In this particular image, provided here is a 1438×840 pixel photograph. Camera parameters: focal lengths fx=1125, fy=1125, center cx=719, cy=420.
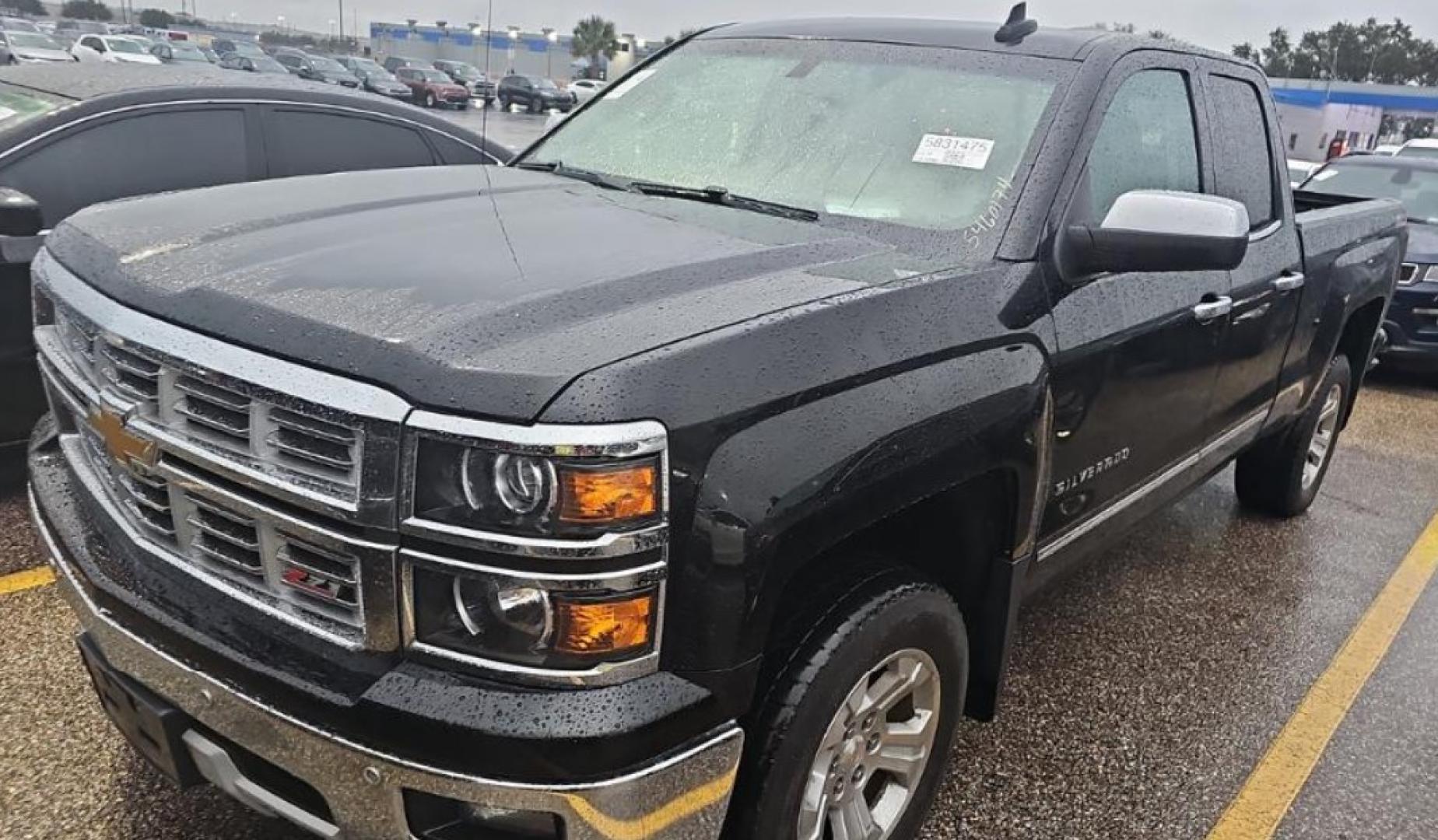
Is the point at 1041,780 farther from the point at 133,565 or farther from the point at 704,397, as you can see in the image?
the point at 133,565

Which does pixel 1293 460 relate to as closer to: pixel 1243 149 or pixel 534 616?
pixel 1243 149

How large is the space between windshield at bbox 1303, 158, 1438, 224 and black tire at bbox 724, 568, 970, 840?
27.6 ft

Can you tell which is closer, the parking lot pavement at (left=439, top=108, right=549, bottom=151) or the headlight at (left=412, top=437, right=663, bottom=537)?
the headlight at (left=412, top=437, right=663, bottom=537)

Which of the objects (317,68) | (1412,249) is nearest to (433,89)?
(317,68)

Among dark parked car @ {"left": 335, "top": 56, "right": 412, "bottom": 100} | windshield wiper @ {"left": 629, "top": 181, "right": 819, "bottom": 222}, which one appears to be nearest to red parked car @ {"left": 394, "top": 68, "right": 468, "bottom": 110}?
dark parked car @ {"left": 335, "top": 56, "right": 412, "bottom": 100}

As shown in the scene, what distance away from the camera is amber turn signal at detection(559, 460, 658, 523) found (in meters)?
1.64

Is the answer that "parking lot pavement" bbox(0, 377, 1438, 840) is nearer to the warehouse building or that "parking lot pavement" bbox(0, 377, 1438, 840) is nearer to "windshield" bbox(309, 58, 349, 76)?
"windshield" bbox(309, 58, 349, 76)

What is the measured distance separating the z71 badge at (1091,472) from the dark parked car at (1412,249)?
5.74 meters

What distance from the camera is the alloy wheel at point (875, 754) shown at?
2178 mm

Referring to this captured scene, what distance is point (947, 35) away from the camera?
3.18 meters

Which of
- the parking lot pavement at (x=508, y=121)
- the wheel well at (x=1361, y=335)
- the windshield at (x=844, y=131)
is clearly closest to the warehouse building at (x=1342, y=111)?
the parking lot pavement at (x=508, y=121)

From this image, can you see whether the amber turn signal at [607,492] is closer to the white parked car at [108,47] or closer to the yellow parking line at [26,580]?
the yellow parking line at [26,580]

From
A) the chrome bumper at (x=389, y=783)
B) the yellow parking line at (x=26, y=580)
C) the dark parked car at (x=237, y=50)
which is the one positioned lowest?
the yellow parking line at (x=26, y=580)

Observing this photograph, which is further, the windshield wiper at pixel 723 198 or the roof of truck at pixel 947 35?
the roof of truck at pixel 947 35
